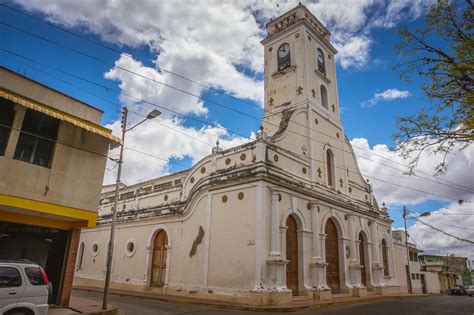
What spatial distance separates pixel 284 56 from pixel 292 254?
1359 centimetres

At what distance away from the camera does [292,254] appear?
16.7 metres

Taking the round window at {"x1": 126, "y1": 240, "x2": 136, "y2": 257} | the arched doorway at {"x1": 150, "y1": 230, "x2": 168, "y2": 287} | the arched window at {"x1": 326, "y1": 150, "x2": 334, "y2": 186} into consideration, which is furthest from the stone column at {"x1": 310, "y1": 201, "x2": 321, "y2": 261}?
the round window at {"x1": 126, "y1": 240, "x2": 136, "y2": 257}

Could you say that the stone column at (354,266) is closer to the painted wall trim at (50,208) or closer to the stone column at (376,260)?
the stone column at (376,260)

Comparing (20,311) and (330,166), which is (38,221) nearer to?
(20,311)

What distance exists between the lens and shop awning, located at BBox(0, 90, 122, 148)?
10.1m

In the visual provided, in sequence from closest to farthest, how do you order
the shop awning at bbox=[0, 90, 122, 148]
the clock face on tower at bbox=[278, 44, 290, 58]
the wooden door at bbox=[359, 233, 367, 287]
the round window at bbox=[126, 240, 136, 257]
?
the shop awning at bbox=[0, 90, 122, 148]
the wooden door at bbox=[359, 233, 367, 287]
the round window at bbox=[126, 240, 136, 257]
the clock face on tower at bbox=[278, 44, 290, 58]

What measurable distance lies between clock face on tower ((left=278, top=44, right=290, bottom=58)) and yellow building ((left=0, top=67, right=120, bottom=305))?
46.4 feet

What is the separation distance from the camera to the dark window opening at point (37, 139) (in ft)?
36.5

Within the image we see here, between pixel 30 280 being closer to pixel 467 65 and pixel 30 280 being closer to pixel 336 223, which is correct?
pixel 467 65

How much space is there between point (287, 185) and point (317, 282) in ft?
16.9

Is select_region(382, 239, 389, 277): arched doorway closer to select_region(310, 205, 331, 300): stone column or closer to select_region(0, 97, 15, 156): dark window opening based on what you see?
select_region(310, 205, 331, 300): stone column

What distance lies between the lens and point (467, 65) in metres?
5.94

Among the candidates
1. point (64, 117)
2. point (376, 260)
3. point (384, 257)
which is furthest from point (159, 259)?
point (384, 257)

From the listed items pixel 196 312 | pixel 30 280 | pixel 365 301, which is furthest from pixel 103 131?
pixel 365 301
